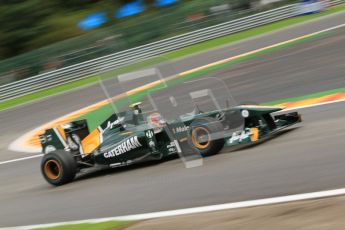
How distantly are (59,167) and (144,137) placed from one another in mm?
1438

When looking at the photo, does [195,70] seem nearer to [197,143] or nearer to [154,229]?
[197,143]

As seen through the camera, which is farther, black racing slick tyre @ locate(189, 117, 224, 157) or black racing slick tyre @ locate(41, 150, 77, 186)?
black racing slick tyre @ locate(41, 150, 77, 186)

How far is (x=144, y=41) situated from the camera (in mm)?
26188

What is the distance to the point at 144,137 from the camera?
8.86 m

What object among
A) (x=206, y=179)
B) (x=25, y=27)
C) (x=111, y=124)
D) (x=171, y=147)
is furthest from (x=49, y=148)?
(x=25, y=27)

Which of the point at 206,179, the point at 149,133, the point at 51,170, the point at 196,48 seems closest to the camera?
the point at 206,179

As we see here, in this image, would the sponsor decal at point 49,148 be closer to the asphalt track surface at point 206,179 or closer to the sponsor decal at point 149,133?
the asphalt track surface at point 206,179

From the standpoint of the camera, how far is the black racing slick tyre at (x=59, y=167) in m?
9.33

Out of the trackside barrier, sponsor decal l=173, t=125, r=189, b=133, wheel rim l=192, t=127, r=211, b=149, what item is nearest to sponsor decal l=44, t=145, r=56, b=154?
sponsor decal l=173, t=125, r=189, b=133

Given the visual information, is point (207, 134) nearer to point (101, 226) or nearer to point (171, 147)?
point (171, 147)

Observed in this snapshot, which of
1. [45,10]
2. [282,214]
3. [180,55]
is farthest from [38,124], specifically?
[45,10]

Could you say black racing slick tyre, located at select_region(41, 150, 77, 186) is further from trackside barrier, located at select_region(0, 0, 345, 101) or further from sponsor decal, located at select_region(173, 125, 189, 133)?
trackside barrier, located at select_region(0, 0, 345, 101)

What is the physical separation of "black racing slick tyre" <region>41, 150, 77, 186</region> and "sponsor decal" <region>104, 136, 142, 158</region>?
53 cm

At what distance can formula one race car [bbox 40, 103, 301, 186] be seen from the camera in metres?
8.34
